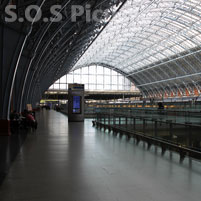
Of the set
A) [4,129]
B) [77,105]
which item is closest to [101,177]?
[4,129]

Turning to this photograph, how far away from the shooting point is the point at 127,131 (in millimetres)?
12141

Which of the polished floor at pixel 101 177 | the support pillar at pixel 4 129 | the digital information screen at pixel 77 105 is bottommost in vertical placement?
the polished floor at pixel 101 177

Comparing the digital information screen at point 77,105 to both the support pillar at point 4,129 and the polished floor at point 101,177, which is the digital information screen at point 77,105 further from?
the polished floor at point 101,177

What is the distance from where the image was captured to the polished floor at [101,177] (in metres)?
4.18

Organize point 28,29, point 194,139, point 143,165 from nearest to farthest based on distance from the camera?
point 143,165, point 194,139, point 28,29

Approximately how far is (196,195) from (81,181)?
76.3 inches

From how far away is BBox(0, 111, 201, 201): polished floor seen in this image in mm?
4176

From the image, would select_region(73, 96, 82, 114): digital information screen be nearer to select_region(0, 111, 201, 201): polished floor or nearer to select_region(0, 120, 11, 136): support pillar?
select_region(0, 120, 11, 136): support pillar

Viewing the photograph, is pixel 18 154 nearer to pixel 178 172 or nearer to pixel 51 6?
pixel 178 172

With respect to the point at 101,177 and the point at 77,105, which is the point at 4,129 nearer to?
the point at 101,177

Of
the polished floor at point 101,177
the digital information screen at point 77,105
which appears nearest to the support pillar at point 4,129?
the polished floor at point 101,177

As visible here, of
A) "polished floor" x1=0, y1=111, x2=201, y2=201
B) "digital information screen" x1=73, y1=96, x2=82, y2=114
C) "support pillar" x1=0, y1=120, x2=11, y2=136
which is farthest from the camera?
"digital information screen" x1=73, y1=96, x2=82, y2=114

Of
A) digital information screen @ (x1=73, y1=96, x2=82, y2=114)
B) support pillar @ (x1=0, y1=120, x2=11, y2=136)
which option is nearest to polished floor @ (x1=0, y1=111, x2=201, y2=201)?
support pillar @ (x1=0, y1=120, x2=11, y2=136)

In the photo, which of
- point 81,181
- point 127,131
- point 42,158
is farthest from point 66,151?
point 127,131
